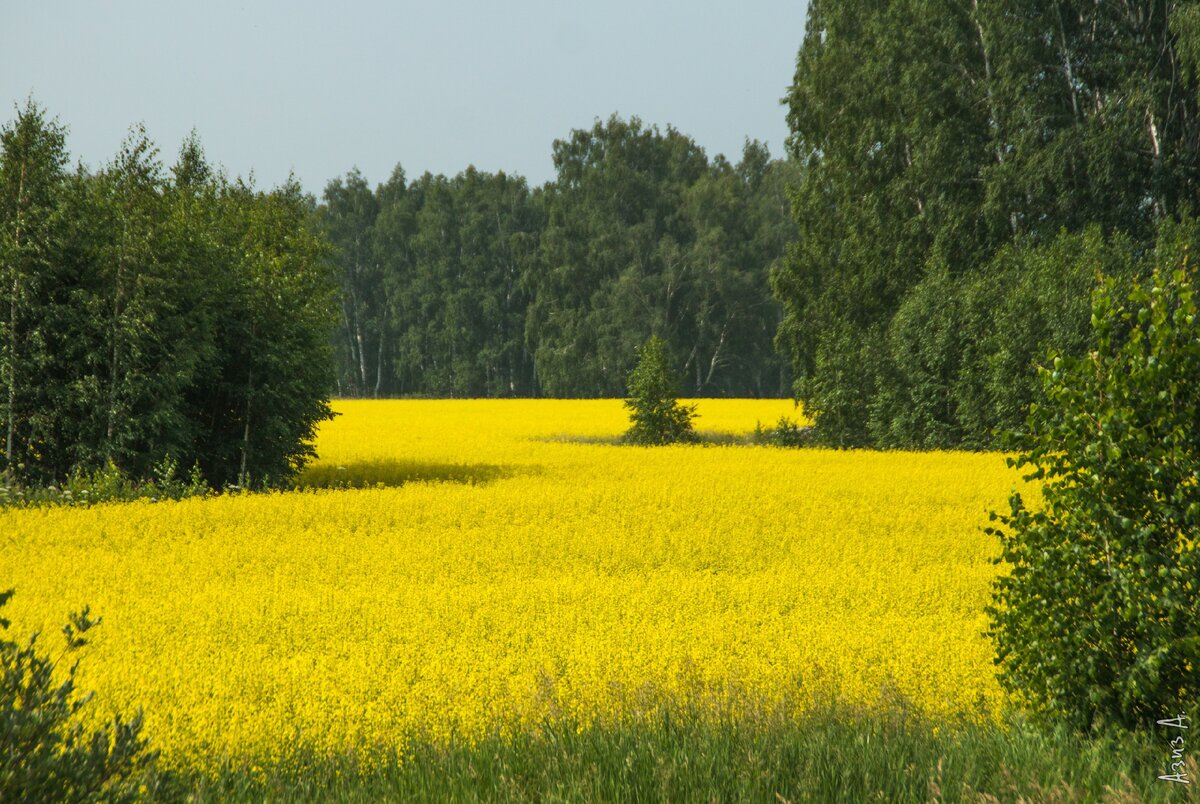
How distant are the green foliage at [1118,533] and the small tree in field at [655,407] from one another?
2483 cm

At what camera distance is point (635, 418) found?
30.0 metres

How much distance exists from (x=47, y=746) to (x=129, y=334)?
1484 cm

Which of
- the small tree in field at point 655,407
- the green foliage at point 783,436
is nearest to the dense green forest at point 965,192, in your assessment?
the green foliage at point 783,436

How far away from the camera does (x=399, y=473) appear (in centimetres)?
2250

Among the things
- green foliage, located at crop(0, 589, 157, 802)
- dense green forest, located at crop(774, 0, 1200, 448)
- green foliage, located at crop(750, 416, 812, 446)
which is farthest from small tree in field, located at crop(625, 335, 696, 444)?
Result: green foliage, located at crop(0, 589, 157, 802)

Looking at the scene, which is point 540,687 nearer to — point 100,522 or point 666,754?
point 666,754

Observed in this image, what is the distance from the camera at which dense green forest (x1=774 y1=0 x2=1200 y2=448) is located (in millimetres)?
25172

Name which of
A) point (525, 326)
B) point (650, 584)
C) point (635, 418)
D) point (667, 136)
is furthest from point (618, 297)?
point (650, 584)

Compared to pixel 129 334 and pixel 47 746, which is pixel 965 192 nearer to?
pixel 129 334

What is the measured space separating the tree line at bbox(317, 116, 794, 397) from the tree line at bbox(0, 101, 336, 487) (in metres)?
40.7

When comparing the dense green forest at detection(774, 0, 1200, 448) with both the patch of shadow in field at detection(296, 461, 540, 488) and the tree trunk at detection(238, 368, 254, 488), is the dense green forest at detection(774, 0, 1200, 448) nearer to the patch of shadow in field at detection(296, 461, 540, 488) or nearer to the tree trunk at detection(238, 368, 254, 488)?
the patch of shadow in field at detection(296, 461, 540, 488)

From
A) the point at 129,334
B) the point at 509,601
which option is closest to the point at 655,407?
the point at 129,334

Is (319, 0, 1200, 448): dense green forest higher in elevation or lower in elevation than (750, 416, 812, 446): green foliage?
higher

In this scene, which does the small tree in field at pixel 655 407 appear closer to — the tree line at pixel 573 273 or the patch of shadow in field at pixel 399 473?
the patch of shadow in field at pixel 399 473
